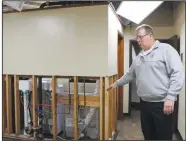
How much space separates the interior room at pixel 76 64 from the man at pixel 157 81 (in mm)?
444

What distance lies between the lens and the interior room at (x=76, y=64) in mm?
2562

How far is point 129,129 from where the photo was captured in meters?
2.83

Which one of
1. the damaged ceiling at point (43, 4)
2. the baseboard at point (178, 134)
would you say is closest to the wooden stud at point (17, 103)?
the damaged ceiling at point (43, 4)

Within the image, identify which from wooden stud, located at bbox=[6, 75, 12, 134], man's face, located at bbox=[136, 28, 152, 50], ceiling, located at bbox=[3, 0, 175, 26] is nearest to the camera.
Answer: man's face, located at bbox=[136, 28, 152, 50]

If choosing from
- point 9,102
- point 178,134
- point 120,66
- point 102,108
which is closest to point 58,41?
point 120,66

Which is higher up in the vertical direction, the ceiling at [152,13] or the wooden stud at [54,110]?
the ceiling at [152,13]

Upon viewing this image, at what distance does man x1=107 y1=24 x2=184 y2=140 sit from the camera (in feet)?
A: 5.78

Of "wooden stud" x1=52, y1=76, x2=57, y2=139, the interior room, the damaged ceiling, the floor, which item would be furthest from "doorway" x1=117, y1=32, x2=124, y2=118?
"wooden stud" x1=52, y1=76, x2=57, y2=139

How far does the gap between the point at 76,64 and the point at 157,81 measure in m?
1.14

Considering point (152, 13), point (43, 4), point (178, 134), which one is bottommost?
point (178, 134)

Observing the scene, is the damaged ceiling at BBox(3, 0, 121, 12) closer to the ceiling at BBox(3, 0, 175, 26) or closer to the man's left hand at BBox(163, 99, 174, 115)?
the ceiling at BBox(3, 0, 175, 26)

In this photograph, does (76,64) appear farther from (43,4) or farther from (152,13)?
(152,13)

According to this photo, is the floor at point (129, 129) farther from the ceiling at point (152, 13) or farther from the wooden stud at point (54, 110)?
the ceiling at point (152, 13)

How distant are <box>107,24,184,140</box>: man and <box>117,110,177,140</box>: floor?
2.01ft
